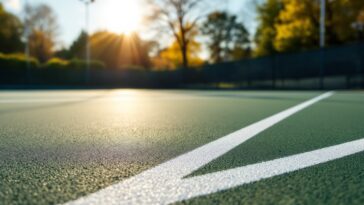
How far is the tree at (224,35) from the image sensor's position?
54875 mm

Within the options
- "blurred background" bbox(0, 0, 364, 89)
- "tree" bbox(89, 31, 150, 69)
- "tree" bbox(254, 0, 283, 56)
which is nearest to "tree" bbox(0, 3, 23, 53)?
"blurred background" bbox(0, 0, 364, 89)

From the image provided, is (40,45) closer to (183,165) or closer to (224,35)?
(224,35)

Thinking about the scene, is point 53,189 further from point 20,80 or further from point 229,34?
point 229,34

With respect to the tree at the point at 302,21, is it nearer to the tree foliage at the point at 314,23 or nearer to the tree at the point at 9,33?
the tree foliage at the point at 314,23

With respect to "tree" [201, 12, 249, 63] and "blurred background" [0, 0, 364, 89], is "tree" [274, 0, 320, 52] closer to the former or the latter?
"blurred background" [0, 0, 364, 89]

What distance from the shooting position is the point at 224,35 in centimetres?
5528

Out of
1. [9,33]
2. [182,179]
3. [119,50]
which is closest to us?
[182,179]

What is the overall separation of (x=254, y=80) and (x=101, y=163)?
2140 centimetres

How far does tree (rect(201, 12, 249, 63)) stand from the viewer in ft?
180

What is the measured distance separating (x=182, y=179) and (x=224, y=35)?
54965mm

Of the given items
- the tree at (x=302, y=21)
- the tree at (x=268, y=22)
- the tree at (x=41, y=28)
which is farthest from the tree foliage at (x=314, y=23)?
the tree at (x=41, y=28)

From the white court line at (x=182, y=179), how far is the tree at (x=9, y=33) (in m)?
56.0

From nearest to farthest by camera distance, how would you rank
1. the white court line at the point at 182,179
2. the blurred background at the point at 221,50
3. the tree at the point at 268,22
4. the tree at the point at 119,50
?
the white court line at the point at 182,179, the blurred background at the point at 221,50, the tree at the point at 268,22, the tree at the point at 119,50

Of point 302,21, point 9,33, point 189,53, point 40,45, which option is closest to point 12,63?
point 189,53
